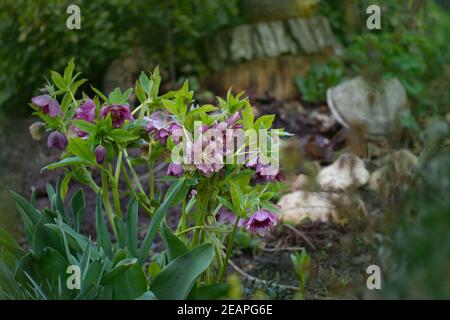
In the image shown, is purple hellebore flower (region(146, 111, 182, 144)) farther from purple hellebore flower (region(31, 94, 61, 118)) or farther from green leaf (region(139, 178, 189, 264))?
purple hellebore flower (region(31, 94, 61, 118))

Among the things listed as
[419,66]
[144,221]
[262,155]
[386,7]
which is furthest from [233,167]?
[386,7]

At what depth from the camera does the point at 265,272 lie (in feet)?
11.0

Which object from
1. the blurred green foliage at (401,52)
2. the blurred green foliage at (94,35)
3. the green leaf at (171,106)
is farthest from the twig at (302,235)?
the blurred green foliage at (94,35)

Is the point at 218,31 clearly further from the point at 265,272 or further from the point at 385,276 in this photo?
the point at 385,276

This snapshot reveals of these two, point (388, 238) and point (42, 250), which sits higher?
point (388, 238)

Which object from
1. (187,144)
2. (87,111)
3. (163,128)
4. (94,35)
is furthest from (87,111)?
(94,35)

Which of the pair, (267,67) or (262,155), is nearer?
(262,155)

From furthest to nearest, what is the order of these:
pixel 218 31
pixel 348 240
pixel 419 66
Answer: pixel 218 31, pixel 419 66, pixel 348 240

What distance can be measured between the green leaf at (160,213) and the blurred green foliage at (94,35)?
3.39m

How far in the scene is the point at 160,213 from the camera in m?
2.27

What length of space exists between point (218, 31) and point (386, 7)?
145cm

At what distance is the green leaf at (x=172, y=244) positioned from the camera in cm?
224

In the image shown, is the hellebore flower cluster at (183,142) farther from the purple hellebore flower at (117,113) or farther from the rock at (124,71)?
the rock at (124,71)

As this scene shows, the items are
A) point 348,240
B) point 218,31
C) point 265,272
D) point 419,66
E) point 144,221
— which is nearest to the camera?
point 348,240
